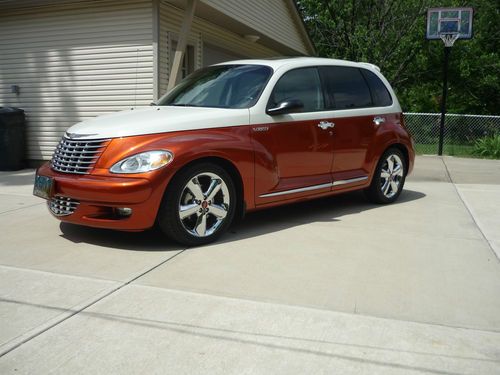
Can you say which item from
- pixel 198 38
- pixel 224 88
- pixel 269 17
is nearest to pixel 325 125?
pixel 224 88

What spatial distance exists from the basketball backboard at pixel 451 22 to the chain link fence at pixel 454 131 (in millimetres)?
2242

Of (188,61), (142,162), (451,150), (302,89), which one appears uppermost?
(188,61)

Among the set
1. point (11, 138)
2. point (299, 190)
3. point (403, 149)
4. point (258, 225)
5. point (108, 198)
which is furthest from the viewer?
point (11, 138)

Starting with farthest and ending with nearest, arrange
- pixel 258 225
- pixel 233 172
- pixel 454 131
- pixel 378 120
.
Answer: pixel 454 131, pixel 378 120, pixel 258 225, pixel 233 172

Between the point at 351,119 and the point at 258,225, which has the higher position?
the point at 351,119

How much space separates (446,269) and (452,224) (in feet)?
5.87

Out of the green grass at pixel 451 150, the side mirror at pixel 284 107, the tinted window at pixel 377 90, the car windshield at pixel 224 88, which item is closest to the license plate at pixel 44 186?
the car windshield at pixel 224 88

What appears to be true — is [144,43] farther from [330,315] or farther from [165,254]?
[330,315]

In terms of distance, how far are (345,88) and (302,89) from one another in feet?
2.53

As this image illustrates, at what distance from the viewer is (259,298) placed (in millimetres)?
3758

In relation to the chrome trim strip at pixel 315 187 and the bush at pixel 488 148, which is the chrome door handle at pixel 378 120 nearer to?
the chrome trim strip at pixel 315 187

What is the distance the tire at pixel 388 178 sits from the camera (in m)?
6.89

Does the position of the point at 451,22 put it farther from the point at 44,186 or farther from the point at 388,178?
the point at 44,186

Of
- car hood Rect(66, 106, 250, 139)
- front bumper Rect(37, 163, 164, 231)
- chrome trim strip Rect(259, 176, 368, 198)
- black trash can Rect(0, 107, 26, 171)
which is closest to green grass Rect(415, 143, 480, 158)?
chrome trim strip Rect(259, 176, 368, 198)
